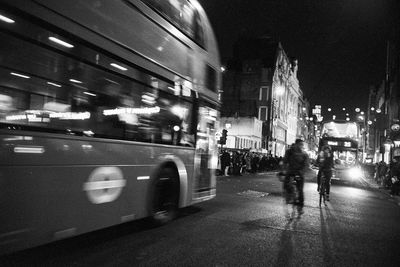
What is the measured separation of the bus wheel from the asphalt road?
0.75ft

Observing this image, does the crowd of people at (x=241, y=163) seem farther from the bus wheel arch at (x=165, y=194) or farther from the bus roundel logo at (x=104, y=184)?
the bus roundel logo at (x=104, y=184)

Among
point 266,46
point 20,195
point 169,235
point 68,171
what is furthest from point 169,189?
point 266,46

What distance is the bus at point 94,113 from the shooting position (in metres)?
4.44

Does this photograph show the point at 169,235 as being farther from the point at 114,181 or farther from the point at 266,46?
the point at 266,46

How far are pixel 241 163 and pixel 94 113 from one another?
79.8ft

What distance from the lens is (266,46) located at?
213 feet

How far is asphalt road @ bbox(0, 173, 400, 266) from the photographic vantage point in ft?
18.0

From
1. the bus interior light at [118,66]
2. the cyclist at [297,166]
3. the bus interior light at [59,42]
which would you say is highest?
the bus interior light at [59,42]

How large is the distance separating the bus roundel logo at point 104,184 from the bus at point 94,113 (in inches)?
0.6

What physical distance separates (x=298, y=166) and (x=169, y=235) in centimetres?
506

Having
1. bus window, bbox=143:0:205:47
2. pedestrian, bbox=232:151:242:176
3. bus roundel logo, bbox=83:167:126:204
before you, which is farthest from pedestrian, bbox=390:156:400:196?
bus roundel logo, bbox=83:167:126:204

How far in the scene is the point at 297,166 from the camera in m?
10.9

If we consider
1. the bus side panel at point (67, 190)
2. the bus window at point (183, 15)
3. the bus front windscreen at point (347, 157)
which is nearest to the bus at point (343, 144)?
the bus front windscreen at point (347, 157)

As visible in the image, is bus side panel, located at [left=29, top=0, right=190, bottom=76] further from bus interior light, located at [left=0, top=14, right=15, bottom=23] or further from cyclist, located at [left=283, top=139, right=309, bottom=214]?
cyclist, located at [left=283, top=139, right=309, bottom=214]
